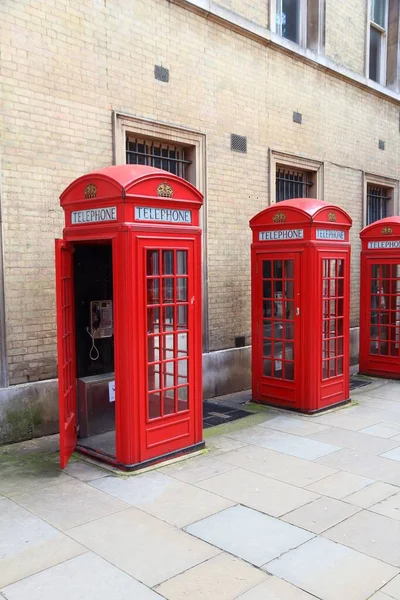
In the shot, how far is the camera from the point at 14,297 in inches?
238

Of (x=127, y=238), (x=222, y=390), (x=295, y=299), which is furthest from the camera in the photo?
(x=222, y=390)

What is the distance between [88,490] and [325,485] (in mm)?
2121

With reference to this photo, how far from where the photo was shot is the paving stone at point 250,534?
3.67 metres

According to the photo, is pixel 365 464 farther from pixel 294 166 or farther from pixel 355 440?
pixel 294 166

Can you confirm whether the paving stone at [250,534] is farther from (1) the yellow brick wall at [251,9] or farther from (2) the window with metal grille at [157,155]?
(1) the yellow brick wall at [251,9]

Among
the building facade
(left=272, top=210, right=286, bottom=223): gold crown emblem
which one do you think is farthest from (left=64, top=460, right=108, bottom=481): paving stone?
(left=272, top=210, right=286, bottom=223): gold crown emblem

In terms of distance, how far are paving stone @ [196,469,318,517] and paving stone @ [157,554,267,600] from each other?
0.85m

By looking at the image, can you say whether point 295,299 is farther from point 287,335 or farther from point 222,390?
point 222,390

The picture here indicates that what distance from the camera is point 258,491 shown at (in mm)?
4711

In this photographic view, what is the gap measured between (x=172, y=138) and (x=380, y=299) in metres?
4.76

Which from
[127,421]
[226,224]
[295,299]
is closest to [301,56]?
[226,224]

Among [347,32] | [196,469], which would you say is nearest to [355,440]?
[196,469]

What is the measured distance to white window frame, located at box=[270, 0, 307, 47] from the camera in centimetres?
909

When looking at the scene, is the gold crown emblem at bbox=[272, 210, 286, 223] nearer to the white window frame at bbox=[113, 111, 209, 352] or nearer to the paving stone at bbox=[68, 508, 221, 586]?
the white window frame at bbox=[113, 111, 209, 352]
